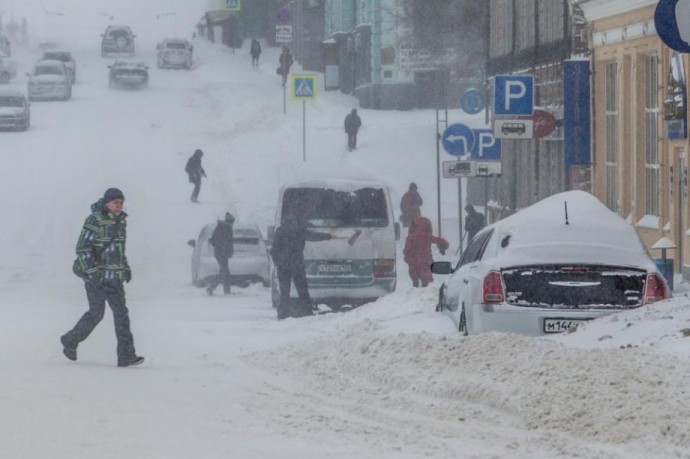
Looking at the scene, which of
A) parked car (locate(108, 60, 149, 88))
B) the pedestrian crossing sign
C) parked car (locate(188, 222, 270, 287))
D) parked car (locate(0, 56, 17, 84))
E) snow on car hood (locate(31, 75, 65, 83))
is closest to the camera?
parked car (locate(188, 222, 270, 287))

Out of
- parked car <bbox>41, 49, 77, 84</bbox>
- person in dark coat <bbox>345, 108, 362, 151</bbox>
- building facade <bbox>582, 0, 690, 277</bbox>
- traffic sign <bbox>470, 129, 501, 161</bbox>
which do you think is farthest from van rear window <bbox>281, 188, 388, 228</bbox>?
parked car <bbox>41, 49, 77, 84</bbox>

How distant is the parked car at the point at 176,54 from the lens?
81.0 meters

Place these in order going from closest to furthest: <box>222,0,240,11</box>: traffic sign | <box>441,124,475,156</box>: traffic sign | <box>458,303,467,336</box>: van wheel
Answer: <box>458,303,467,336</box>: van wheel
<box>441,124,475,156</box>: traffic sign
<box>222,0,240,11</box>: traffic sign

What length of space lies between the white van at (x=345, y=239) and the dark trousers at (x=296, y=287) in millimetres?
903

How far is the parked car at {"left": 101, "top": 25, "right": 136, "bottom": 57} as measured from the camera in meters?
89.0

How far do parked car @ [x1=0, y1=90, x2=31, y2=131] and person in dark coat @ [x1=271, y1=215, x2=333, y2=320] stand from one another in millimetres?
34857

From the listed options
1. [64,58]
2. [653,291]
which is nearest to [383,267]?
[653,291]

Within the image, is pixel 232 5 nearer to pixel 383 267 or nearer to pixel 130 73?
pixel 130 73

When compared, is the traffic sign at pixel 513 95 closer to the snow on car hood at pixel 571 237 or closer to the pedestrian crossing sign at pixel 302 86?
the snow on car hood at pixel 571 237

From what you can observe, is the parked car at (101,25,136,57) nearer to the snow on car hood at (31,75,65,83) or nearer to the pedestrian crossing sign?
the snow on car hood at (31,75,65,83)

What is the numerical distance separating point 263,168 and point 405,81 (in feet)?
50.7

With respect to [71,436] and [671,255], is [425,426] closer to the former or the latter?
[71,436]

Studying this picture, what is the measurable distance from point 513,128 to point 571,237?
11414mm

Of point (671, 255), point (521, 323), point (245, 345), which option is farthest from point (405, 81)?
point (521, 323)
